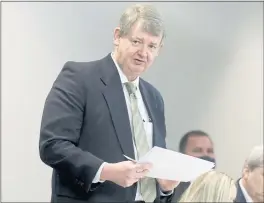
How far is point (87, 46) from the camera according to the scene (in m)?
3.66

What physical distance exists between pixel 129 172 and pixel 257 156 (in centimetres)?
44

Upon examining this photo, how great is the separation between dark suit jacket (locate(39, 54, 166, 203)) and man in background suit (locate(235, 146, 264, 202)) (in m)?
0.42

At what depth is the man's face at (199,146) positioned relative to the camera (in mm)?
3965

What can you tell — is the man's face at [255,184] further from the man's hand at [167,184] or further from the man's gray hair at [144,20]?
the man's gray hair at [144,20]

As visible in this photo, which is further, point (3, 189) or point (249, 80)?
point (249, 80)

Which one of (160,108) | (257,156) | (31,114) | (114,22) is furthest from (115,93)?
(114,22)

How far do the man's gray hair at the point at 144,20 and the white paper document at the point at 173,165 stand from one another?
0.51m

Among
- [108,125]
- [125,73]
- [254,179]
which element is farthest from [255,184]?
[125,73]

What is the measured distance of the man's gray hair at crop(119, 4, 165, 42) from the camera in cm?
194

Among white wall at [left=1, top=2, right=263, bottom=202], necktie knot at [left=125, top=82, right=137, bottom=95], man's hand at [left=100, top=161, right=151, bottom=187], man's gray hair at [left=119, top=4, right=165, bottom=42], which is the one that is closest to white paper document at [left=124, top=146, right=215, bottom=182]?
man's hand at [left=100, top=161, right=151, bottom=187]

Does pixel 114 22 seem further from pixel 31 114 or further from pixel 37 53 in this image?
pixel 31 114

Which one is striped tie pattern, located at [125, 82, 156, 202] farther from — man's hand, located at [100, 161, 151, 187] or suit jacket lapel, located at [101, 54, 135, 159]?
man's hand, located at [100, 161, 151, 187]

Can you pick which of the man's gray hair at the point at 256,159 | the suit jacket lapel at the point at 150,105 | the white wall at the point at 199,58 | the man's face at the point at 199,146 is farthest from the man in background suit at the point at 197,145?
the man's gray hair at the point at 256,159

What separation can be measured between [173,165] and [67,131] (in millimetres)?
402
